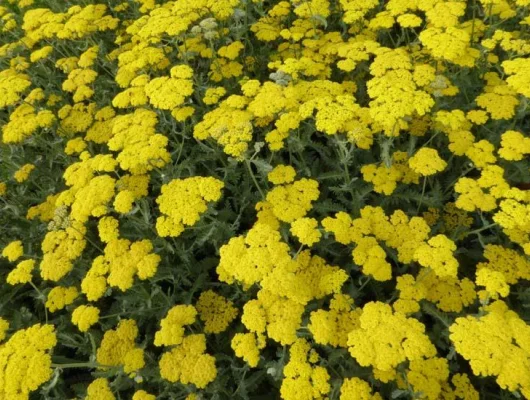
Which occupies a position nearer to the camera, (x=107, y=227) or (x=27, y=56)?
(x=107, y=227)

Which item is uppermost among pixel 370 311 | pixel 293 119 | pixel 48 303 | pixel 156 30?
pixel 156 30

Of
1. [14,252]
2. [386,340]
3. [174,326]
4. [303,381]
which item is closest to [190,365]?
[174,326]

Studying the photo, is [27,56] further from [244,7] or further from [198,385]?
[198,385]

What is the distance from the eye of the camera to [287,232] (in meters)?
3.99

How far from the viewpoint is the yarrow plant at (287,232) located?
312 centimetres

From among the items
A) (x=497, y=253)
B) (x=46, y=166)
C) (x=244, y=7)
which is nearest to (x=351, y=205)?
(x=497, y=253)

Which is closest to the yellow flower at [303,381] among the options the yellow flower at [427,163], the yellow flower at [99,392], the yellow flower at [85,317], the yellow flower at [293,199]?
the yellow flower at [293,199]

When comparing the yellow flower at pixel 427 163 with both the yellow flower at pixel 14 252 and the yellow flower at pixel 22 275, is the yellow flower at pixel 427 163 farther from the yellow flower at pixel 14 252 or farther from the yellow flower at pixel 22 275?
the yellow flower at pixel 14 252

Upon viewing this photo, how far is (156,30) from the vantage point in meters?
4.95

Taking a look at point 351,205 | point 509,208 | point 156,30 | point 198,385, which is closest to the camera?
point 198,385

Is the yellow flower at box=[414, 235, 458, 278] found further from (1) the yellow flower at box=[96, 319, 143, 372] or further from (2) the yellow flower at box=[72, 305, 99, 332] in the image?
(2) the yellow flower at box=[72, 305, 99, 332]

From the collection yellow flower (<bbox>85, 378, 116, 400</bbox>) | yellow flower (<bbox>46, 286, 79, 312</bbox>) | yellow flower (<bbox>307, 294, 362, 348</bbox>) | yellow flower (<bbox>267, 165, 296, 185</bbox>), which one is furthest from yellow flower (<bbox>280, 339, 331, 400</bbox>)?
yellow flower (<bbox>46, 286, 79, 312</bbox>)

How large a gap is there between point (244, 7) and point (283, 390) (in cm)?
525

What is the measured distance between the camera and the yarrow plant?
3.12 meters
